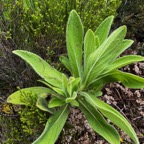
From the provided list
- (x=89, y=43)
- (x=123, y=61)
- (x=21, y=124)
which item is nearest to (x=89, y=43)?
(x=89, y=43)

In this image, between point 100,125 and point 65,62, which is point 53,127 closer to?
point 100,125

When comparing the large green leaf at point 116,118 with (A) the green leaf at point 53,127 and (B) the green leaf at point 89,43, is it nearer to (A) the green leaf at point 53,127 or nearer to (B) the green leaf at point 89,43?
(A) the green leaf at point 53,127

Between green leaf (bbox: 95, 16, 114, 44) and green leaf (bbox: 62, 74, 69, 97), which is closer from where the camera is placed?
green leaf (bbox: 62, 74, 69, 97)

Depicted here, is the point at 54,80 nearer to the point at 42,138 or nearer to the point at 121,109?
the point at 42,138

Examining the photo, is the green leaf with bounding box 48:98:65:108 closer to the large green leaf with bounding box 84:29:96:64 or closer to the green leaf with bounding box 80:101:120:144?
the green leaf with bounding box 80:101:120:144

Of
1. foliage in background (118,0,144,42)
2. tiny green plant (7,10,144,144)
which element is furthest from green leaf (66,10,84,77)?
foliage in background (118,0,144,42)
